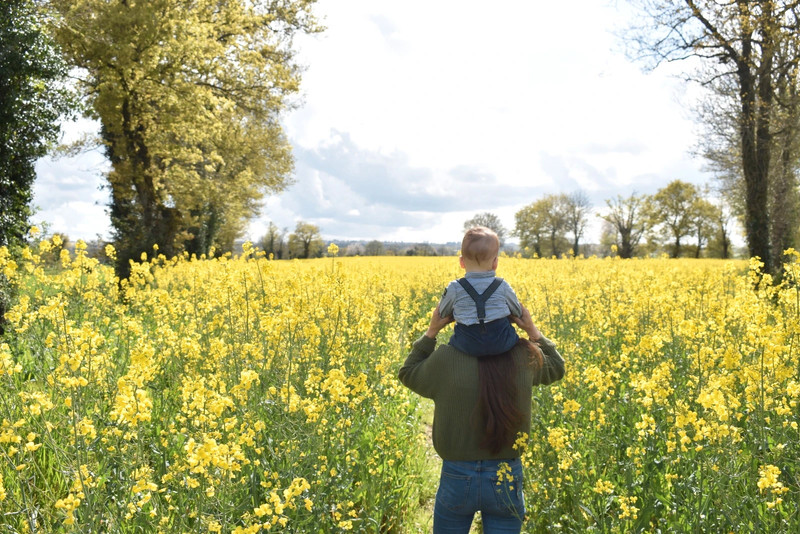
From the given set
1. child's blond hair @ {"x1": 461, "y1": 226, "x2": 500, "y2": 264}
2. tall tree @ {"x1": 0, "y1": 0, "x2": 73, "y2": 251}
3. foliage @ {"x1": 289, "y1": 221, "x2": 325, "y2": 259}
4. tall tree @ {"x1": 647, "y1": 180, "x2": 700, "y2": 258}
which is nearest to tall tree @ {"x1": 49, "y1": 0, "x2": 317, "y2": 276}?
tall tree @ {"x1": 0, "y1": 0, "x2": 73, "y2": 251}

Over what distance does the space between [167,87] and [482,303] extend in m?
15.6

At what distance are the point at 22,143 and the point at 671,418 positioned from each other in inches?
374

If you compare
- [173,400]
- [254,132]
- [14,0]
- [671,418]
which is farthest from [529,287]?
[254,132]

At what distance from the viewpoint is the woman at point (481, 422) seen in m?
2.38

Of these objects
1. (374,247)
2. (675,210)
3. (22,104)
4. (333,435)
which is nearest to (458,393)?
(333,435)

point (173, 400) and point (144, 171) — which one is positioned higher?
point (144, 171)

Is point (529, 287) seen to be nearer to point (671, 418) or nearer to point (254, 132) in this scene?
point (671, 418)

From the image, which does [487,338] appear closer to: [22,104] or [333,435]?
[333,435]

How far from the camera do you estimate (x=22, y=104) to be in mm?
7703

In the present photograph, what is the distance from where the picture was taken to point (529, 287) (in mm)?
8359

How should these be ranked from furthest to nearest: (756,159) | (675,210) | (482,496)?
(675,210) < (756,159) < (482,496)

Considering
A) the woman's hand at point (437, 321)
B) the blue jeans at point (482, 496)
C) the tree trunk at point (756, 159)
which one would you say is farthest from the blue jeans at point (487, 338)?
the tree trunk at point (756, 159)

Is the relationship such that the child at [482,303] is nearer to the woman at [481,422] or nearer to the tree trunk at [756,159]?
the woman at [481,422]

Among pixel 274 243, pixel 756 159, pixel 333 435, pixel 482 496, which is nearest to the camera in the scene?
pixel 482 496
